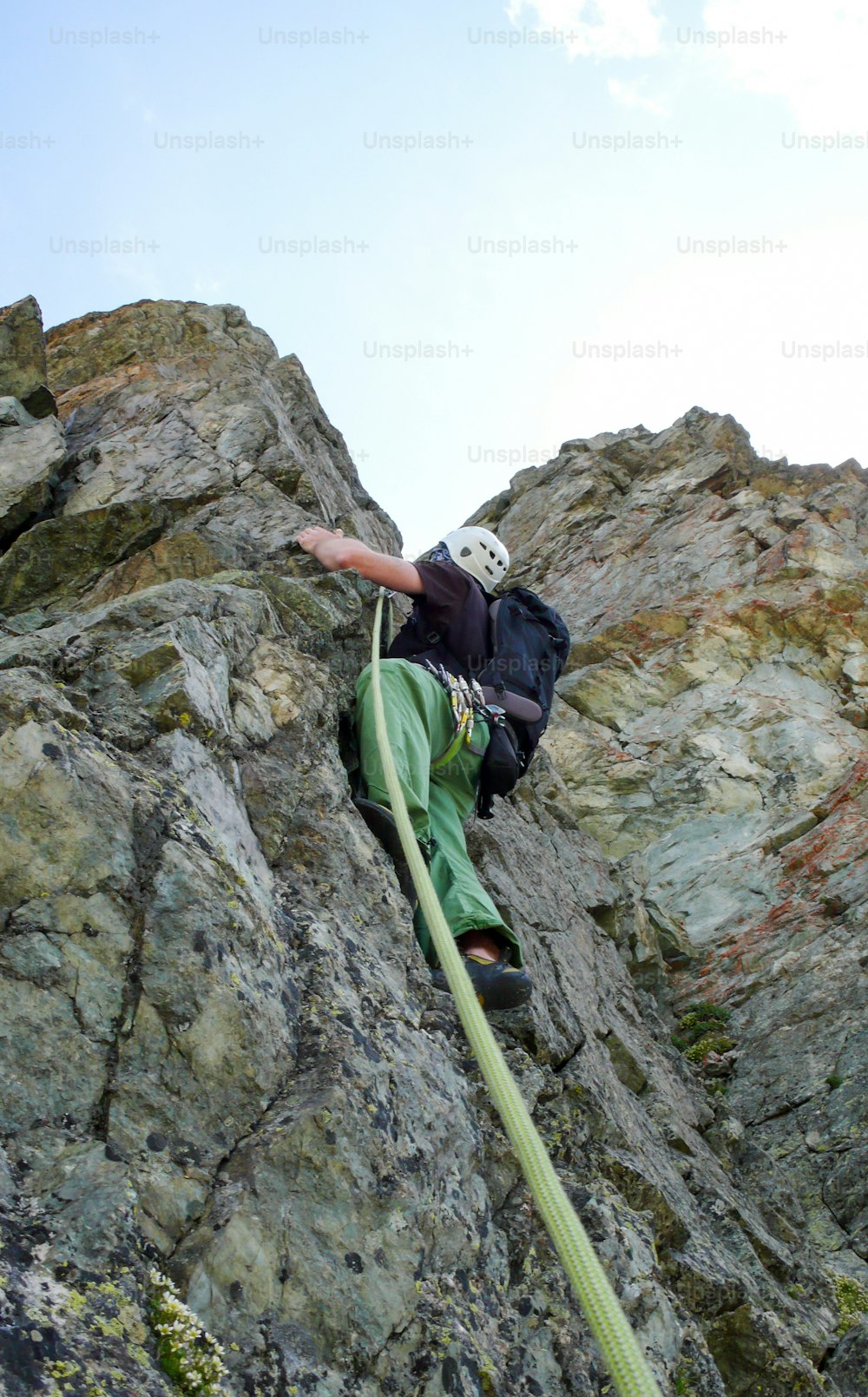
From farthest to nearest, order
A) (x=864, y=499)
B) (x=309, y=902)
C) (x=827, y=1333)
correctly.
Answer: (x=864, y=499) → (x=827, y=1333) → (x=309, y=902)

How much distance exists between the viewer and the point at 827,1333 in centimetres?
607

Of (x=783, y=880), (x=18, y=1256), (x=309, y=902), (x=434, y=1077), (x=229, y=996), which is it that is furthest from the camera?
(x=783, y=880)

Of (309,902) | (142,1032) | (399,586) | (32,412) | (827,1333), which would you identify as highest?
(32,412)

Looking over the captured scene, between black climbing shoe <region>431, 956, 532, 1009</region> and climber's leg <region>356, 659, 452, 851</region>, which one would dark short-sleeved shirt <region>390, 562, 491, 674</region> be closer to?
climber's leg <region>356, 659, 452, 851</region>

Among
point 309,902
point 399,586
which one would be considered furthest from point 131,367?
point 309,902

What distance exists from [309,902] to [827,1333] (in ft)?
12.7

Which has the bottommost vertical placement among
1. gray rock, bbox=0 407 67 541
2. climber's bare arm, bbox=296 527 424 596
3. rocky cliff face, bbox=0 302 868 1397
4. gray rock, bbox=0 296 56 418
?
rocky cliff face, bbox=0 302 868 1397

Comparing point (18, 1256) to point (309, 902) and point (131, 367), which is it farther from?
point (131, 367)

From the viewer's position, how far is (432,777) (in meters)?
7.05

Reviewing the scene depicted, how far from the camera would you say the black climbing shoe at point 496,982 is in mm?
5500

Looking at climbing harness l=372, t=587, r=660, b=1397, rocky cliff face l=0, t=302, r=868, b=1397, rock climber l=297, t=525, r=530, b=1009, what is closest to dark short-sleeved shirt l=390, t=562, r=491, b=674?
rock climber l=297, t=525, r=530, b=1009

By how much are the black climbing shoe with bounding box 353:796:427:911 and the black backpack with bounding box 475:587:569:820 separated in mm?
1252

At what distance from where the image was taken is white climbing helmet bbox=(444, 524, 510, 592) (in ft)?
27.2

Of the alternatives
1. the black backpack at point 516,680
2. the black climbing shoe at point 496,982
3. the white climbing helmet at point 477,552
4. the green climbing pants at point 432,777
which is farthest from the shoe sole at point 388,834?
the white climbing helmet at point 477,552
